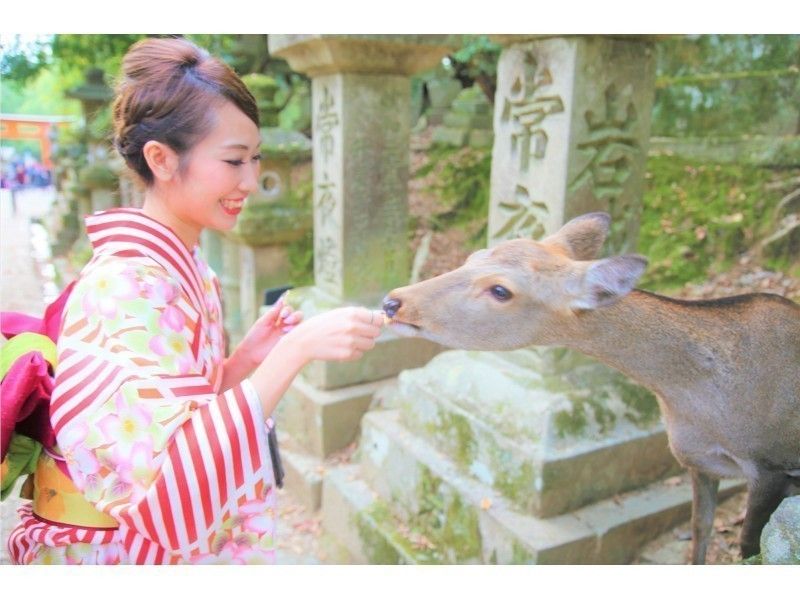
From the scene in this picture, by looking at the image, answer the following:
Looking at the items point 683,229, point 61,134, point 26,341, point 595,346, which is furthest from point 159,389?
point 61,134

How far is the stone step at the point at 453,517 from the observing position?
2.46 meters

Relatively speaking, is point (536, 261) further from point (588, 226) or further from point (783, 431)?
point (783, 431)

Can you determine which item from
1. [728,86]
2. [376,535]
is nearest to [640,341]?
[376,535]

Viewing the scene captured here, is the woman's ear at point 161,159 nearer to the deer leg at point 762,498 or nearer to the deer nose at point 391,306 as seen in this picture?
the deer nose at point 391,306

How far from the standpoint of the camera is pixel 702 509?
1944mm

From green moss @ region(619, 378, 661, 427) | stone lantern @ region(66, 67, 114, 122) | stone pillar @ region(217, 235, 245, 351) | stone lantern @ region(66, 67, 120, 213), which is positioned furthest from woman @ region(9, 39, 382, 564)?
stone lantern @ region(66, 67, 114, 122)

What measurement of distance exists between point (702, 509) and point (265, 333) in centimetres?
148

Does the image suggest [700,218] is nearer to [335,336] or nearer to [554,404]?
[554,404]

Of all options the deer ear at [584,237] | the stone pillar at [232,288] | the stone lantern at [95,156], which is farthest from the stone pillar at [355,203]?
the stone lantern at [95,156]

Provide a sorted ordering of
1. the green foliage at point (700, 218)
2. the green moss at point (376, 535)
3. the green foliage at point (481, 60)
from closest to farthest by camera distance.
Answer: the green moss at point (376, 535) < the green foliage at point (700, 218) < the green foliage at point (481, 60)

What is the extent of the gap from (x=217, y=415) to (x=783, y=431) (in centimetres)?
145

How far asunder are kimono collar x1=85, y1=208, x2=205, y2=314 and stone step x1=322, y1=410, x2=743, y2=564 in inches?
65.3

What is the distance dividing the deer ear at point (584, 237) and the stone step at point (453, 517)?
1282 millimetres

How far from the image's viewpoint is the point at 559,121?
2385 millimetres
